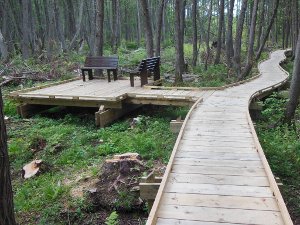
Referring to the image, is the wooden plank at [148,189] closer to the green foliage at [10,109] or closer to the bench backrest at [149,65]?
the bench backrest at [149,65]

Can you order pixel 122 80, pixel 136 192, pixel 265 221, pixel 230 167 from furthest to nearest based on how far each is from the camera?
pixel 122 80
pixel 136 192
pixel 230 167
pixel 265 221

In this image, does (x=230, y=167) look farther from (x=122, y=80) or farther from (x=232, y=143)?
(x=122, y=80)

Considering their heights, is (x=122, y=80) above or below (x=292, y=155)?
above

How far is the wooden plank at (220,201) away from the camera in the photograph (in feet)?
12.6


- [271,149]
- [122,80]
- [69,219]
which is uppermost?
[122,80]

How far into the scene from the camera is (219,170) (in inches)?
191

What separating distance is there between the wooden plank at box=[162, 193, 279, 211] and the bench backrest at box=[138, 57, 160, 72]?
770cm

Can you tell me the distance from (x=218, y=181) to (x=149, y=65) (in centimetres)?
779

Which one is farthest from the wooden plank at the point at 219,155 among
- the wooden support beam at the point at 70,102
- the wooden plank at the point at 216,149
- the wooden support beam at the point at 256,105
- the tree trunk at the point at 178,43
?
the tree trunk at the point at 178,43

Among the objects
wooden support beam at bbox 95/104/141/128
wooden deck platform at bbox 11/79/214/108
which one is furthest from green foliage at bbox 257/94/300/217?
wooden support beam at bbox 95/104/141/128

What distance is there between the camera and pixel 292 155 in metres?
6.69

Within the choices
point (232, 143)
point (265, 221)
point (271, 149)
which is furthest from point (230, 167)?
point (271, 149)

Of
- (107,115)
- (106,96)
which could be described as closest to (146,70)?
(106,96)

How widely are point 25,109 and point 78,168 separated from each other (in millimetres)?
4459
